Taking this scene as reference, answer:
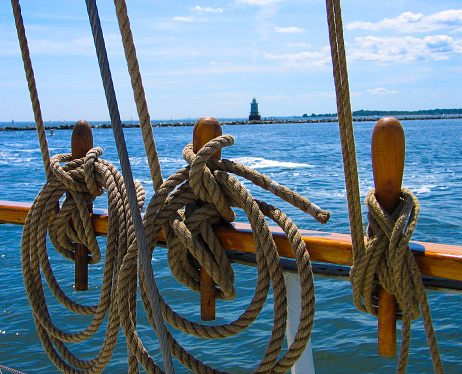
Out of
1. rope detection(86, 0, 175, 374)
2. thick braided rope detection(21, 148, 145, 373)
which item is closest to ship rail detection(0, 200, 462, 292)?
thick braided rope detection(21, 148, 145, 373)

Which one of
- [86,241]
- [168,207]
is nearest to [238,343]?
[86,241]

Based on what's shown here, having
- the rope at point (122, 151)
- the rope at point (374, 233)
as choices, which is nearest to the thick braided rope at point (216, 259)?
the rope at point (374, 233)

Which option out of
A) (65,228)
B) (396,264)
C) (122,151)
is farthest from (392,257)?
(65,228)

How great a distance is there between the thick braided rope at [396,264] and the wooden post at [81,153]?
0.97 meters

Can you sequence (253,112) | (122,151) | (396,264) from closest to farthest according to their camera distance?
(122,151)
(396,264)
(253,112)

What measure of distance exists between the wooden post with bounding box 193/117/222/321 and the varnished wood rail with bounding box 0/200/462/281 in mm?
113

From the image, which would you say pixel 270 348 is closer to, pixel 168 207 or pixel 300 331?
pixel 300 331

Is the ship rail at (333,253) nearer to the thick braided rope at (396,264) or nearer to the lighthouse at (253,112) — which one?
the thick braided rope at (396,264)

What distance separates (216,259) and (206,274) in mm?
65

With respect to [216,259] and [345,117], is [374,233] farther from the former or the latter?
[216,259]

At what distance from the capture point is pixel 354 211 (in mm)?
1115

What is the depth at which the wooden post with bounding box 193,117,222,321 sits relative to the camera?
4.27ft

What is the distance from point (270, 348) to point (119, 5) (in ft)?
3.02

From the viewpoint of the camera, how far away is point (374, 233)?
1143mm
